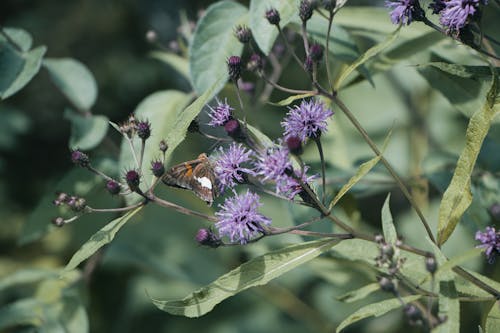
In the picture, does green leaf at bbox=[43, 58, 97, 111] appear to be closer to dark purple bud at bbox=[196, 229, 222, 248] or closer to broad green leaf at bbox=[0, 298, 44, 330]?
broad green leaf at bbox=[0, 298, 44, 330]

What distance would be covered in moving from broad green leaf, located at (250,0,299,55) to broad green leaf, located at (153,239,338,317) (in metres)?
0.53

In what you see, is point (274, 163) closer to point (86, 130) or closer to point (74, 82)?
point (86, 130)

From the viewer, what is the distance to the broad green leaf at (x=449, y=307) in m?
1.31

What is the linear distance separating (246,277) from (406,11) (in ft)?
2.33

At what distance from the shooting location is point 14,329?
361 centimetres

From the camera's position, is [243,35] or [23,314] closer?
[243,35]

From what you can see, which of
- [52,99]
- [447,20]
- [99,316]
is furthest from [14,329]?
[447,20]

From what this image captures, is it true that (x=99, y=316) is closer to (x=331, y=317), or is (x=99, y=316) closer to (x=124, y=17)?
(x=331, y=317)

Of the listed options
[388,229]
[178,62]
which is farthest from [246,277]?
[178,62]

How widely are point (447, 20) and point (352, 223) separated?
0.94 meters

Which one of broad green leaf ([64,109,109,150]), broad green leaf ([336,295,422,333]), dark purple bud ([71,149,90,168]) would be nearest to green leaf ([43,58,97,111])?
broad green leaf ([64,109,109,150])

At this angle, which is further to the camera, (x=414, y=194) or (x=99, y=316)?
(x=99, y=316)

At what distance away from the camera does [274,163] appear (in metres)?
1.46

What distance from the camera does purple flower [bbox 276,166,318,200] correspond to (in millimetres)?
1455
